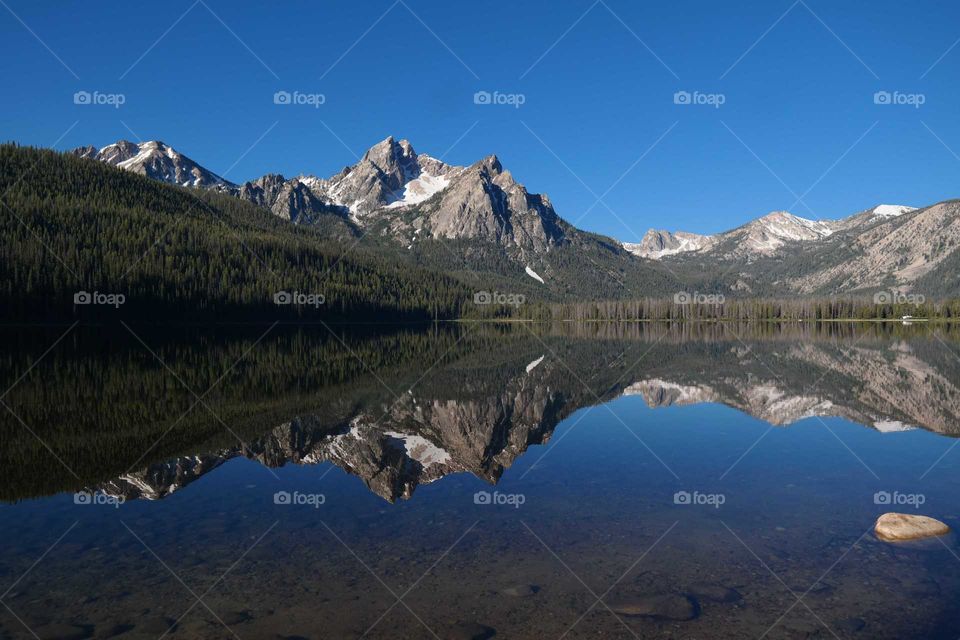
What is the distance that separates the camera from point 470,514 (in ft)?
48.4

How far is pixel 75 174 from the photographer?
7131 inches

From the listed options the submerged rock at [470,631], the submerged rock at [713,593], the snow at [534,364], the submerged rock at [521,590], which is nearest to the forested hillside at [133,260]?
the snow at [534,364]

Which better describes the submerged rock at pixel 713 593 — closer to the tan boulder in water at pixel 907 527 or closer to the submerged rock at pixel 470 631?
the submerged rock at pixel 470 631

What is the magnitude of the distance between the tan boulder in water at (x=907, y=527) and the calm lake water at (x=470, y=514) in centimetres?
28

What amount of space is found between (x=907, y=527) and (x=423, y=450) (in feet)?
46.0

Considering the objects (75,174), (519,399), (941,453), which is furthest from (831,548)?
(75,174)

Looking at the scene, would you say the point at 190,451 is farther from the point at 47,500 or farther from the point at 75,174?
the point at 75,174

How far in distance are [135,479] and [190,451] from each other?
3220 millimetres

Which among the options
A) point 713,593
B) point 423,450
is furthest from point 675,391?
point 713,593

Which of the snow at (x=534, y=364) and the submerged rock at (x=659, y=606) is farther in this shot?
the snow at (x=534, y=364)

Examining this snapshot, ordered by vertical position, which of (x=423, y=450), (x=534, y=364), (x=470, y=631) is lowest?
(x=470, y=631)

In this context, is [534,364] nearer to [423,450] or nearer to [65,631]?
[423,450]

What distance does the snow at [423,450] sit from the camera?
19.7 meters

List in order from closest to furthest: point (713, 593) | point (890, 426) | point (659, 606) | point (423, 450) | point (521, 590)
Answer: point (659, 606), point (713, 593), point (521, 590), point (423, 450), point (890, 426)
